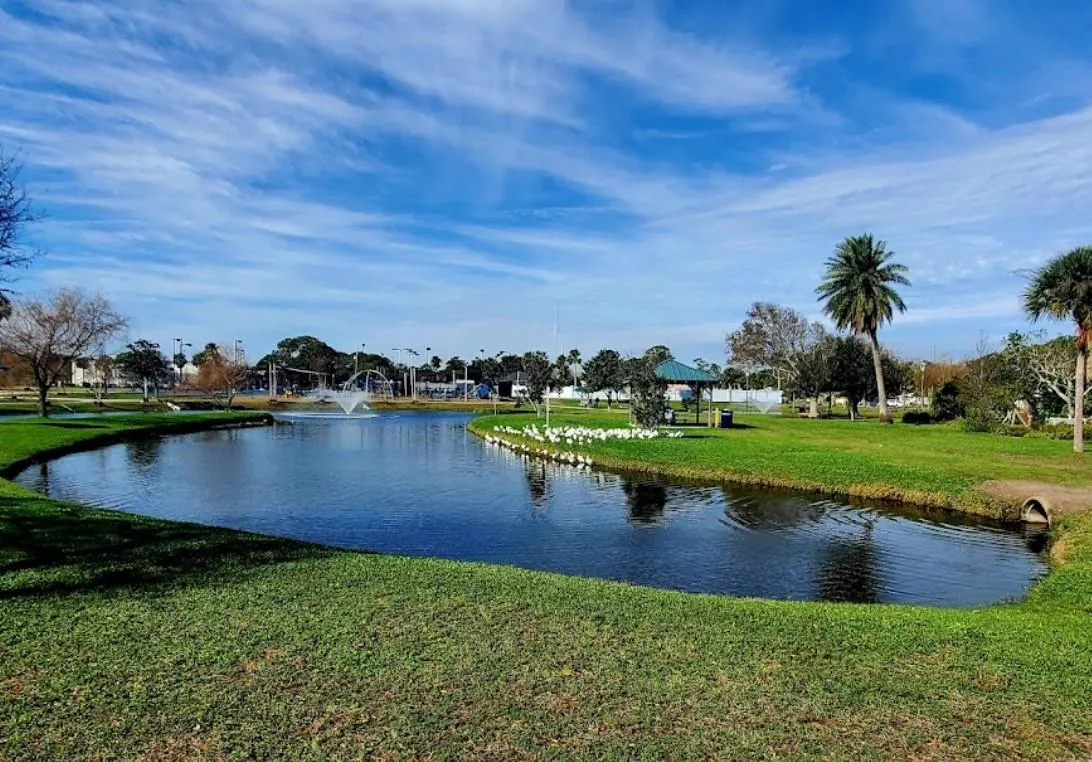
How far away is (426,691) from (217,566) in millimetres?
4519

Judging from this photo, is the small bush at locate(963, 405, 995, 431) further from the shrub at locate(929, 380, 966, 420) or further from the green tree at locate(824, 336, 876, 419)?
the green tree at locate(824, 336, 876, 419)

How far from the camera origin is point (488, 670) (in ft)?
17.6

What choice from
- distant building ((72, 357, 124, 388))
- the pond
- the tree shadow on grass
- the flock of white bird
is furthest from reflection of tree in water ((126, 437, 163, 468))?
distant building ((72, 357, 124, 388))

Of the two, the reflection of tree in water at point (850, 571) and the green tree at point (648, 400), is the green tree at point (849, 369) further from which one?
the reflection of tree in water at point (850, 571)

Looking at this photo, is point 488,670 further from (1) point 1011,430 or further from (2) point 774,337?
(2) point 774,337

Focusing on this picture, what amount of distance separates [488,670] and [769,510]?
13.6 meters

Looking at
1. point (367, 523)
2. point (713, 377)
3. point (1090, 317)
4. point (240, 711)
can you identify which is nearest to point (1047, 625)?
point (240, 711)

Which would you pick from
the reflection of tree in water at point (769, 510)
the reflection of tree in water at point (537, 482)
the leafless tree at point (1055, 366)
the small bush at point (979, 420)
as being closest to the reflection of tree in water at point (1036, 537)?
the reflection of tree in water at point (769, 510)

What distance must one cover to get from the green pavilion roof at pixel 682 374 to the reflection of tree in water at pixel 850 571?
82.7 feet

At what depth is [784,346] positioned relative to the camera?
59469mm

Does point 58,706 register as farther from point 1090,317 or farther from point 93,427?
point 93,427

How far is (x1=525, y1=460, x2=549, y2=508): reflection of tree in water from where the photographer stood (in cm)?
1906

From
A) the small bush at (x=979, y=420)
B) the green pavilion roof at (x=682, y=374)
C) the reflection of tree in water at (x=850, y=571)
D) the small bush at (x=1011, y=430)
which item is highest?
the green pavilion roof at (x=682, y=374)

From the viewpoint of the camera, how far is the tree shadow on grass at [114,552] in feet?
24.3
